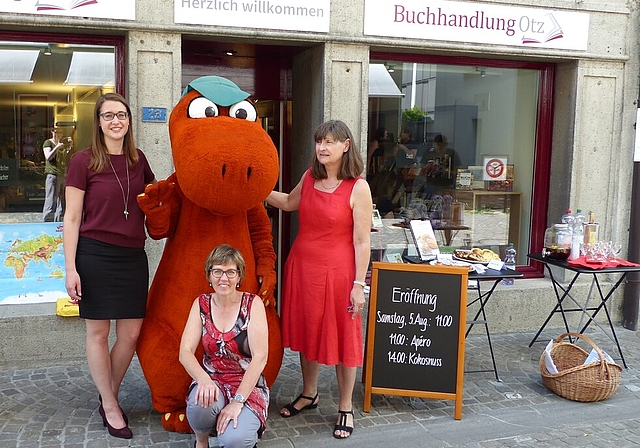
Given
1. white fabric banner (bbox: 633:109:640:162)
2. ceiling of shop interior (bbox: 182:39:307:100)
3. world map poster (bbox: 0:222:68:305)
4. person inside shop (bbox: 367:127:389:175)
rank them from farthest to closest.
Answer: white fabric banner (bbox: 633:109:640:162)
person inside shop (bbox: 367:127:389:175)
ceiling of shop interior (bbox: 182:39:307:100)
world map poster (bbox: 0:222:68:305)

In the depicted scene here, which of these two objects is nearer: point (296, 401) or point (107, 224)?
point (107, 224)

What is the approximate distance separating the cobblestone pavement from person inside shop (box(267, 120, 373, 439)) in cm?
34

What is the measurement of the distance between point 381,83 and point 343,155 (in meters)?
2.47

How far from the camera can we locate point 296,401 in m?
4.60

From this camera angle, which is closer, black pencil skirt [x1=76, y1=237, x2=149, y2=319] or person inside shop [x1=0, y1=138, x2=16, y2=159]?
black pencil skirt [x1=76, y1=237, x2=149, y2=319]

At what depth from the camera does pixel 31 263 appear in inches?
224

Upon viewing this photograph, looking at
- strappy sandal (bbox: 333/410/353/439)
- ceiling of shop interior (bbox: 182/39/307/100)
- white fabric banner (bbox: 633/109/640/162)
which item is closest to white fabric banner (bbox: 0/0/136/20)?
ceiling of shop interior (bbox: 182/39/307/100)

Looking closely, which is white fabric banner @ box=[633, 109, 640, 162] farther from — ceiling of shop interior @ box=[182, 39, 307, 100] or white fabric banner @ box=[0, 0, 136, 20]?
white fabric banner @ box=[0, 0, 136, 20]

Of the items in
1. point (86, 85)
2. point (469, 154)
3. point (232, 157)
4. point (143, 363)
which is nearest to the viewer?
point (232, 157)

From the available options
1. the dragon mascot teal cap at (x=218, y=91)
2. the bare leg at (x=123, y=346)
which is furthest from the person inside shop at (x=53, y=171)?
the dragon mascot teal cap at (x=218, y=91)

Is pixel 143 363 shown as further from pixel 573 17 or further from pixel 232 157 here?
pixel 573 17

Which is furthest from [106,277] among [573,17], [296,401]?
[573,17]

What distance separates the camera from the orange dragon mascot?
357 centimetres

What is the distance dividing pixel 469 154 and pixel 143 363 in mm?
4362
